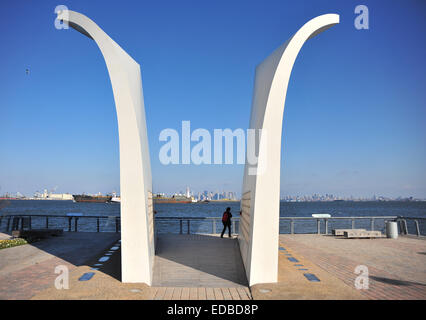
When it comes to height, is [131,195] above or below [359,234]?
above

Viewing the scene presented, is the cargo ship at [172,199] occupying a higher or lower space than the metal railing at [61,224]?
lower

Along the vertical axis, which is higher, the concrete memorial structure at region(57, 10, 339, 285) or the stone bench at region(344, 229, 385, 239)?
the concrete memorial structure at region(57, 10, 339, 285)

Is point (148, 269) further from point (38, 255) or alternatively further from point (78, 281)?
point (38, 255)

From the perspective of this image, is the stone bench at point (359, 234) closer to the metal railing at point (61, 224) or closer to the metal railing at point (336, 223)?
the metal railing at point (336, 223)

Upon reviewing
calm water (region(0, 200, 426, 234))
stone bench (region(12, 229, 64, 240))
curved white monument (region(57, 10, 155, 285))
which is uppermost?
curved white monument (region(57, 10, 155, 285))

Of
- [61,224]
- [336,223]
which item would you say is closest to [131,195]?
[61,224]

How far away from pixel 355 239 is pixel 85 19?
12.5 m

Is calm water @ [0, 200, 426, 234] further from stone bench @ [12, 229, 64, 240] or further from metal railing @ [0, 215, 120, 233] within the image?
stone bench @ [12, 229, 64, 240]

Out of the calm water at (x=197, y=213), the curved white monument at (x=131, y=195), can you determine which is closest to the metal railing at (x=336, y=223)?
the calm water at (x=197, y=213)

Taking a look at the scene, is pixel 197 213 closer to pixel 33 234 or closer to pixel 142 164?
pixel 33 234

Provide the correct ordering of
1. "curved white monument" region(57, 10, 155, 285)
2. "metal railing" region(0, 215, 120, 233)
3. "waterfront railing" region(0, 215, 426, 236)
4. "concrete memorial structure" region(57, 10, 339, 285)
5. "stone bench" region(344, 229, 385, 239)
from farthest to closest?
1. "metal railing" region(0, 215, 120, 233)
2. "waterfront railing" region(0, 215, 426, 236)
3. "stone bench" region(344, 229, 385, 239)
4. "curved white monument" region(57, 10, 155, 285)
5. "concrete memorial structure" region(57, 10, 339, 285)

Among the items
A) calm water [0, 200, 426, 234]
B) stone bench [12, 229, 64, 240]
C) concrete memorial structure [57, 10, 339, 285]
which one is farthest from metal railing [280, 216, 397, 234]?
stone bench [12, 229, 64, 240]

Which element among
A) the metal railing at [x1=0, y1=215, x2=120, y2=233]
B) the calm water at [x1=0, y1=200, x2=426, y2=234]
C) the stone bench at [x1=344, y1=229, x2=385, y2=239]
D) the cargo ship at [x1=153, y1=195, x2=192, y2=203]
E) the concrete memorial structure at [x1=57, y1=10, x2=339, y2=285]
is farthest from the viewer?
the cargo ship at [x1=153, y1=195, x2=192, y2=203]
